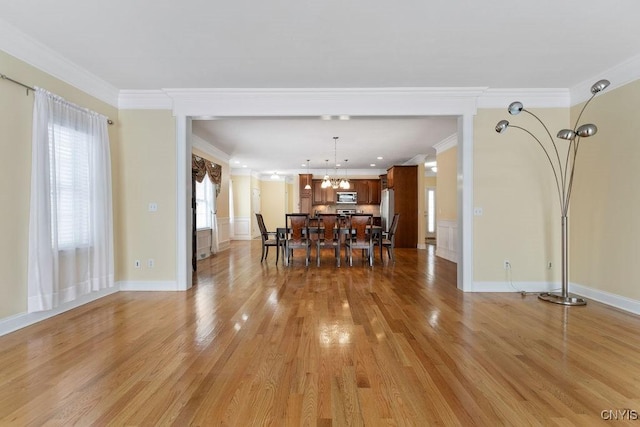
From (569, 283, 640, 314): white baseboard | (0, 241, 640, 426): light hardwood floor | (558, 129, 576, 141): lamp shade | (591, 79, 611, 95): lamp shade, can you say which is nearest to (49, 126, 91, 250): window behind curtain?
(0, 241, 640, 426): light hardwood floor

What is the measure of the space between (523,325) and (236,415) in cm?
258

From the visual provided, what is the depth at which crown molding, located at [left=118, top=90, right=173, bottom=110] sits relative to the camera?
3.95 m

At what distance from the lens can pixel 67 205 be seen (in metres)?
3.11

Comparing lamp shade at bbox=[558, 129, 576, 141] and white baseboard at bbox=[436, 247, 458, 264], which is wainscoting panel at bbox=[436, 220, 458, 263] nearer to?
white baseboard at bbox=[436, 247, 458, 264]

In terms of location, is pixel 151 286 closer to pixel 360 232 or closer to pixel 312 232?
pixel 312 232

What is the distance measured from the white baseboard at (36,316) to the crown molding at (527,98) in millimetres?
5385

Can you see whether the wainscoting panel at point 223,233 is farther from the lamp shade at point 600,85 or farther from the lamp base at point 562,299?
the lamp shade at point 600,85

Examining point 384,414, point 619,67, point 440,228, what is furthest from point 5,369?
point 440,228

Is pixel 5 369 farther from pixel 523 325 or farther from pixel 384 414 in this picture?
pixel 523 325

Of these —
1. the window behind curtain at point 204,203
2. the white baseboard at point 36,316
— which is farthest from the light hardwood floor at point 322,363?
the window behind curtain at point 204,203

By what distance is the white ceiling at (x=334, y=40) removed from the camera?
2.30m

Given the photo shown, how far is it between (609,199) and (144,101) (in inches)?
227

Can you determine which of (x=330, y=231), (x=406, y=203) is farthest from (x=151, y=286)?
(x=406, y=203)

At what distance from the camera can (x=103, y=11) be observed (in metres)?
2.32
